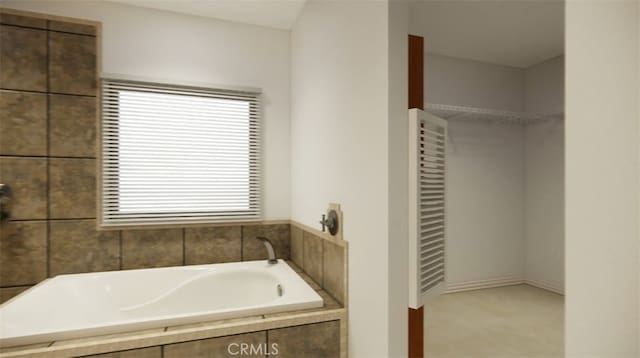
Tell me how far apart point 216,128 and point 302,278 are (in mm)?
1406

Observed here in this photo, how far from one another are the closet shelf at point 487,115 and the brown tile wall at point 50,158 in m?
2.93

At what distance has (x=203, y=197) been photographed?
9.05ft

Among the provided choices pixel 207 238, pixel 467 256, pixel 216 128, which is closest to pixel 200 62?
pixel 216 128

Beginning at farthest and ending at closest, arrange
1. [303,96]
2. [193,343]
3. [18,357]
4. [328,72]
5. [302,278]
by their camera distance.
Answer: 1. [303,96]
2. [302,278]
3. [328,72]
4. [193,343]
5. [18,357]

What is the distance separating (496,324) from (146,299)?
282cm

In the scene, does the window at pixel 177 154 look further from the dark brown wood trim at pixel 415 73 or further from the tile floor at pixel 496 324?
the tile floor at pixel 496 324

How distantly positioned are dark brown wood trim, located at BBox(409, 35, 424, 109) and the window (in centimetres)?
162

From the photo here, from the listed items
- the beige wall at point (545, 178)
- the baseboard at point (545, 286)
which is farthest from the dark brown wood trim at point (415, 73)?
the baseboard at point (545, 286)

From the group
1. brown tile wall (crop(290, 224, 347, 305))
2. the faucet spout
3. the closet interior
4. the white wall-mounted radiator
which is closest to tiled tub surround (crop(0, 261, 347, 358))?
brown tile wall (crop(290, 224, 347, 305))

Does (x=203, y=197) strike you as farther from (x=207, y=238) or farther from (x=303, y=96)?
(x=303, y=96)

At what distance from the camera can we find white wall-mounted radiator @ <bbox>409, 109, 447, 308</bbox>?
57.2 inches
